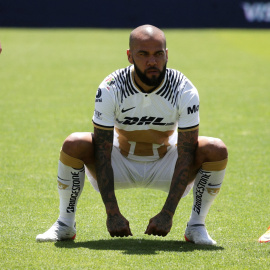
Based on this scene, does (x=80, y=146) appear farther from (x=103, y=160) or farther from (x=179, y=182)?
(x=179, y=182)

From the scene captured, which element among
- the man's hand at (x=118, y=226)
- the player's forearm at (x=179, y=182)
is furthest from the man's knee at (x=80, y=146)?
the player's forearm at (x=179, y=182)

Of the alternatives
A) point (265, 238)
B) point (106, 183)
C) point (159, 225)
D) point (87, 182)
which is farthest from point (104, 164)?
point (87, 182)

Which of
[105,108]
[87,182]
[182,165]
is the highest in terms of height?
[105,108]

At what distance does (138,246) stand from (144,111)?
0.99 m

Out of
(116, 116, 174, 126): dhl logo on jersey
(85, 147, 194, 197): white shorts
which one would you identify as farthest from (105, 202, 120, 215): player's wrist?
(116, 116, 174, 126): dhl logo on jersey

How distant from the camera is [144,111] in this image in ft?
16.3

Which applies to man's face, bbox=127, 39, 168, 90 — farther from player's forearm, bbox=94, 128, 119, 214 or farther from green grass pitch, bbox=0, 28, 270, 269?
green grass pitch, bbox=0, 28, 270, 269

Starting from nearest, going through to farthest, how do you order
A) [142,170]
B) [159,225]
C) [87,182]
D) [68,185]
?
[159,225], [68,185], [142,170], [87,182]

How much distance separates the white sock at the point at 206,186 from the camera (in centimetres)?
482

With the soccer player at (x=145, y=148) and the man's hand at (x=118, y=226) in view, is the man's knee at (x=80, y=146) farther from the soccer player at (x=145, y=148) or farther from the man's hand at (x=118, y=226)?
the man's hand at (x=118, y=226)

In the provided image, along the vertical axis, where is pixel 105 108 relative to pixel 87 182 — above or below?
above

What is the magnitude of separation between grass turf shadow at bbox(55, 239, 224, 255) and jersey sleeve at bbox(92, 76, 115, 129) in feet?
2.82

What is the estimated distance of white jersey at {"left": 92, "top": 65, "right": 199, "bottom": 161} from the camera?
4805mm
